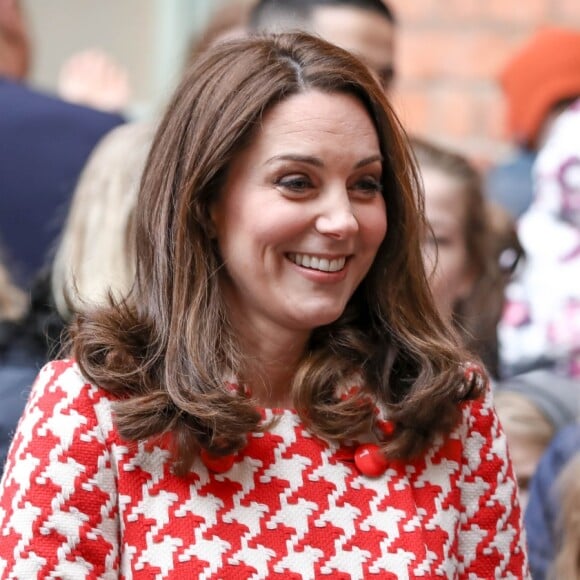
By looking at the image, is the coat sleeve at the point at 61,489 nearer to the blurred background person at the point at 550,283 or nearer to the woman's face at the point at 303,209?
the woman's face at the point at 303,209

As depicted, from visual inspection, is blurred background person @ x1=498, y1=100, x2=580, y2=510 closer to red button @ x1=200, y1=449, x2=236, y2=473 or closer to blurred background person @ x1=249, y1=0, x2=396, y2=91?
blurred background person @ x1=249, y1=0, x2=396, y2=91

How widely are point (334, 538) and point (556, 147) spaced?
190cm

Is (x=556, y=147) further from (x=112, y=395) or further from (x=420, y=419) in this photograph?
(x=112, y=395)

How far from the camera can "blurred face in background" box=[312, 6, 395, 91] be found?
326 centimetres

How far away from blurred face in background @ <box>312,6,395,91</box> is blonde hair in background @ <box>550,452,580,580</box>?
4.33ft

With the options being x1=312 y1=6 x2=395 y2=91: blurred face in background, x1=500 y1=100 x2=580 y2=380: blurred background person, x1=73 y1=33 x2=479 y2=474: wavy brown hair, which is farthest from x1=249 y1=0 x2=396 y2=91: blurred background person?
x1=73 y1=33 x2=479 y2=474: wavy brown hair

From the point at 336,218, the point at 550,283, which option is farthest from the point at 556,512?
the point at 550,283

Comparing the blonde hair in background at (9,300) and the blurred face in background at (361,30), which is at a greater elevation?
the blurred face in background at (361,30)

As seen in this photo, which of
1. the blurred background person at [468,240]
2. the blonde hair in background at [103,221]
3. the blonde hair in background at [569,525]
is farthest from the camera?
the blurred background person at [468,240]

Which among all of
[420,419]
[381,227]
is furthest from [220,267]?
[420,419]

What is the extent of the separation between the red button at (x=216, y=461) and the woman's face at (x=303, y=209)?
198 millimetres

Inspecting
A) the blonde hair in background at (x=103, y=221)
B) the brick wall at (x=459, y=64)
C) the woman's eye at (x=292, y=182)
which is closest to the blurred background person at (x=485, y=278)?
the blonde hair in background at (x=103, y=221)

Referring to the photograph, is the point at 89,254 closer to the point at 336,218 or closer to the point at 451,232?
the point at 451,232

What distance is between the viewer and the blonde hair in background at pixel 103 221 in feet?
8.16
